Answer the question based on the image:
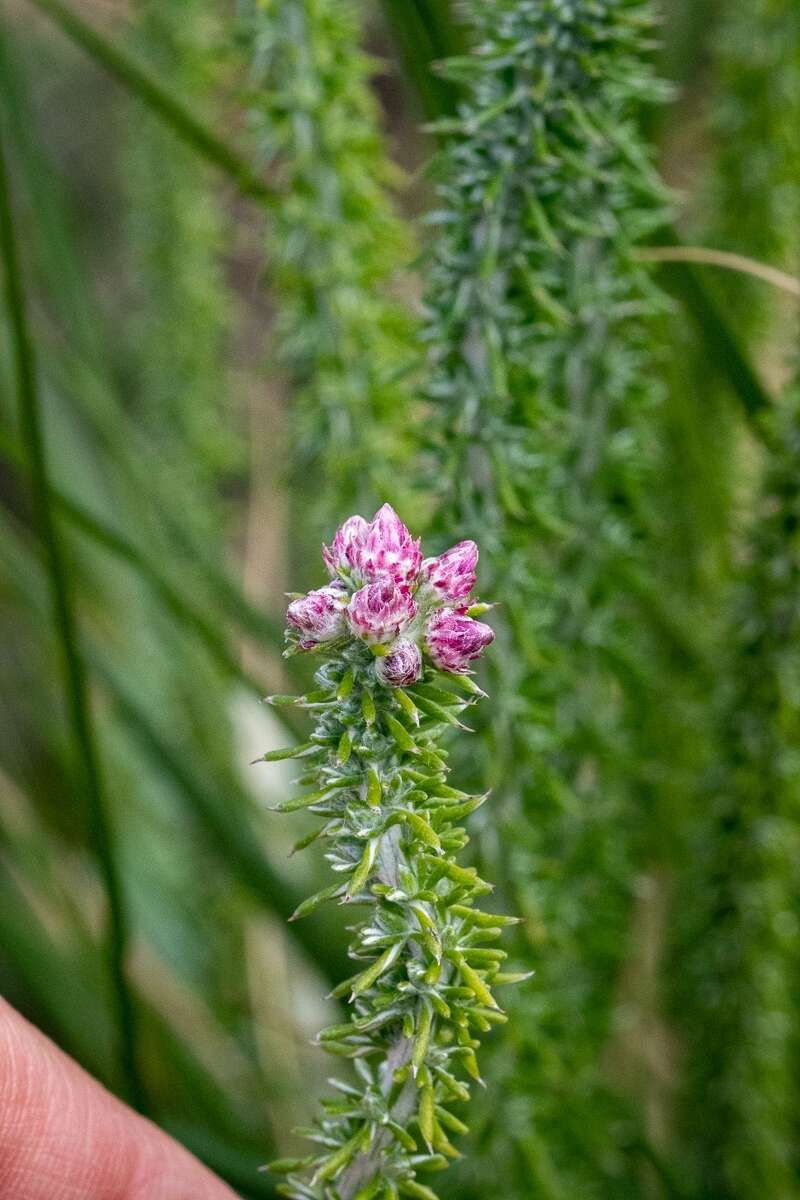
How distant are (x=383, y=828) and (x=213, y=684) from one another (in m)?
0.79

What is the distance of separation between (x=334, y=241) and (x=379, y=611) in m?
0.35

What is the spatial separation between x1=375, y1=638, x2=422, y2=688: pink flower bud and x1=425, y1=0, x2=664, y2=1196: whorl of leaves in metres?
0.18

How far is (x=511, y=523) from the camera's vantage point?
1.64 ft

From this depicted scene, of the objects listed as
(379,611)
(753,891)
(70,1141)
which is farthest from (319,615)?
(753,891)

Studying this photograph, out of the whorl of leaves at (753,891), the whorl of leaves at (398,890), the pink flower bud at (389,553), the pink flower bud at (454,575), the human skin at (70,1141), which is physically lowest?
the whorl of leaves at (753,891)

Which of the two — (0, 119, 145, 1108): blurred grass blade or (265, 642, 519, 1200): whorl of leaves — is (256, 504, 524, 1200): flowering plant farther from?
(0, 119, 145, 1108): blurred grass blade

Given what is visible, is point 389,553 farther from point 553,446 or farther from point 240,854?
point 240,854

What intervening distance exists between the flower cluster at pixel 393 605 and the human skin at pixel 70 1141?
0.17m

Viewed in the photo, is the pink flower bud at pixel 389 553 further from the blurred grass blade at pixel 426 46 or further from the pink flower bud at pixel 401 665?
the blurred grass blade at pixel 426 46

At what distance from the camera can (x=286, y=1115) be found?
0.93 metres

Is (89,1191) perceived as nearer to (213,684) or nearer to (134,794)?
(213,684)

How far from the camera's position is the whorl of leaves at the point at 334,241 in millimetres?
533

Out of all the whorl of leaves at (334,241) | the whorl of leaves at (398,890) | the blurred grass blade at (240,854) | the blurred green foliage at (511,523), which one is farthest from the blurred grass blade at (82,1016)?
the whorl of leaves at (398,890)

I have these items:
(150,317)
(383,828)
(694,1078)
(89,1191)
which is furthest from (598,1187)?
(150,317)
